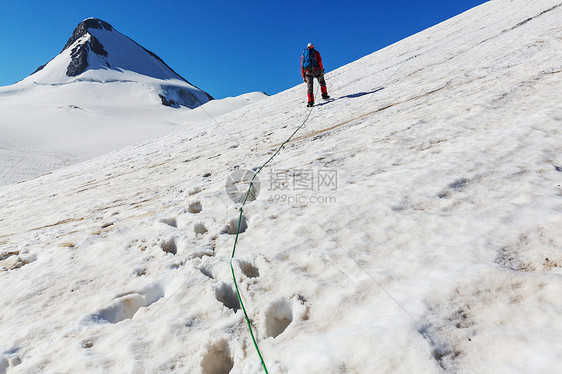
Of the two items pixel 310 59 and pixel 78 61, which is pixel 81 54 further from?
pixel 310 59

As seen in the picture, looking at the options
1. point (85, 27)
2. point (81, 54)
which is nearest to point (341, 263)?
point (81, 54)

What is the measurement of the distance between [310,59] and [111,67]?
104357mm

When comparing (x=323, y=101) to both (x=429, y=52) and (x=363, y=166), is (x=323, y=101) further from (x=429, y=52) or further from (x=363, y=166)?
(x=363, y=166)

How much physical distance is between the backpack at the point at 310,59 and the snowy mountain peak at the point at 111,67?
2434 inches

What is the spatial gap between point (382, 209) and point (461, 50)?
33.1 feet

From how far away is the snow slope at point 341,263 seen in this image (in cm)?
199

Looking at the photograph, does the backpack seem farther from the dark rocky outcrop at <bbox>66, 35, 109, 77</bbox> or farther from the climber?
the dark rocky outcrop at <bbox>66, 35, 109, 77</bbox>

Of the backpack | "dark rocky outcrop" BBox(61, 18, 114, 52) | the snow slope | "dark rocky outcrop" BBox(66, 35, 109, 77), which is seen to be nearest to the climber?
the backpack

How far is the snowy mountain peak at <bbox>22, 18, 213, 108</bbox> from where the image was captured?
8356cm

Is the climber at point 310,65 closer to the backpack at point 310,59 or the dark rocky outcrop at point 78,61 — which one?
the backpack at point 310,59

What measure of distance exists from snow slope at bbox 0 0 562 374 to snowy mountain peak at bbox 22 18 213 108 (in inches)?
2665

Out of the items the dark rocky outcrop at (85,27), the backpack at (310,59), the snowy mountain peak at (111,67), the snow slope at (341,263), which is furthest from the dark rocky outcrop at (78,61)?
the snow slope at (341,263)

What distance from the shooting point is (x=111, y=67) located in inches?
3819

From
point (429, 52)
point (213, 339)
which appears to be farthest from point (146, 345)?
point (429, 52)
